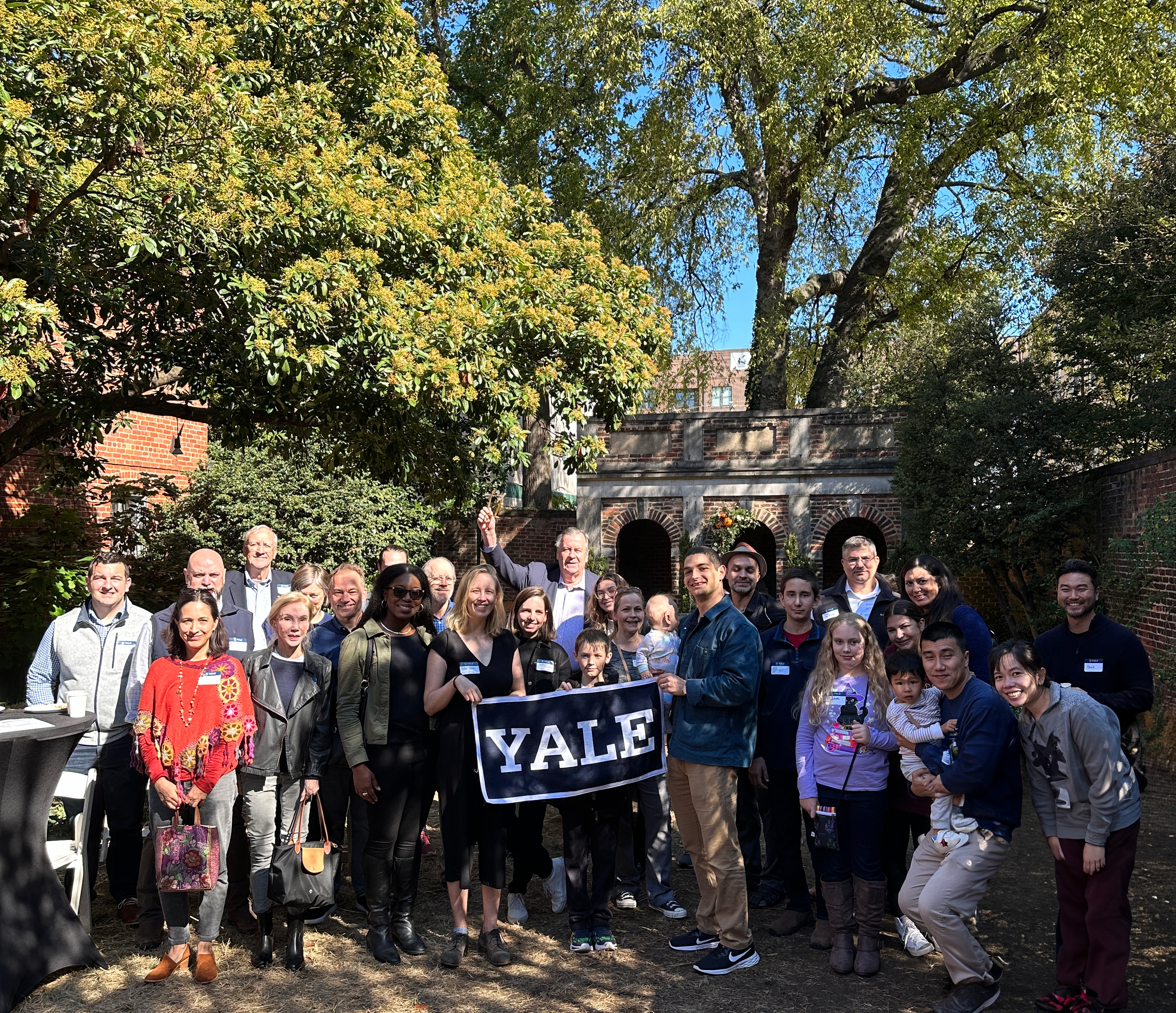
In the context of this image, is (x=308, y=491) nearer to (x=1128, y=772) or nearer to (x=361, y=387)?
(x=361, y=387)

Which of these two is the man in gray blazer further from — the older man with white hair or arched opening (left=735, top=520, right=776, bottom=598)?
arched opening (left=735, top=520, right=776, bottom=598)

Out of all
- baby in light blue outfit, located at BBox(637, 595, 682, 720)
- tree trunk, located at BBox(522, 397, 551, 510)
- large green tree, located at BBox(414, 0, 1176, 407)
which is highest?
large green tree, located at BBox(414, 0, 1176, 407)

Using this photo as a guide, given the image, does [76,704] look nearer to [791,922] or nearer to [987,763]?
[791,922]

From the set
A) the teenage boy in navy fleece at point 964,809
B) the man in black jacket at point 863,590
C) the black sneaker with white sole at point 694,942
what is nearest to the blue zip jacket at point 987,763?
the teenage boy in navy fleece at point 964,809

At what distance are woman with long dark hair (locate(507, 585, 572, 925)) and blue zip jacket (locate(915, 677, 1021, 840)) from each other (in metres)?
2.18

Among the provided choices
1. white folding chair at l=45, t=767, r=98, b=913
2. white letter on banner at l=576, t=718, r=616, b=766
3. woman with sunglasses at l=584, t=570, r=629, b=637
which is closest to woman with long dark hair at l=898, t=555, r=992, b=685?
woman with sunglasses at l=584, t=570, r=629, b=637

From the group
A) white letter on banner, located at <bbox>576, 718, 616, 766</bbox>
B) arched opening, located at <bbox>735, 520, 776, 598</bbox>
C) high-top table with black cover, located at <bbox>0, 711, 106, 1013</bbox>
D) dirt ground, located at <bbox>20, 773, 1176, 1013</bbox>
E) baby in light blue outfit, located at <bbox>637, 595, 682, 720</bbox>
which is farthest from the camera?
arched opening, located at <bbox>735, 520, 776, 598</bbox>

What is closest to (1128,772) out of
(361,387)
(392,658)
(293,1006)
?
(392,658)

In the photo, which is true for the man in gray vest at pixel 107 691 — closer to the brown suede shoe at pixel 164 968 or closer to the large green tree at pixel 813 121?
the brown suede shoe at pixel 164 968

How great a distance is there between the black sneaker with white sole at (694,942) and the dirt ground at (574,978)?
0.07 metres

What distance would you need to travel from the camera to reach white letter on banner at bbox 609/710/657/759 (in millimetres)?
5641

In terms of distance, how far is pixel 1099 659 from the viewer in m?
5.26

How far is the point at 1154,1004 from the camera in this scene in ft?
15.1

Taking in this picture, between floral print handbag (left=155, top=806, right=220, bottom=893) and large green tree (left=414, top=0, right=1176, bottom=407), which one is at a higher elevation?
large green tree (left=414, top=0, right=1176, bottom=407)
